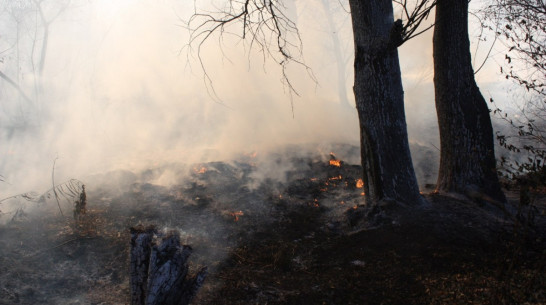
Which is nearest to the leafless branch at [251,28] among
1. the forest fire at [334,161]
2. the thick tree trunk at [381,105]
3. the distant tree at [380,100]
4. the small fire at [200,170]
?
the distant tree at [380,100]

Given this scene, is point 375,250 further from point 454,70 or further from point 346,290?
point 454,70

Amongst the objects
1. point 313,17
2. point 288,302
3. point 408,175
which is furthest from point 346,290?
point 313,17

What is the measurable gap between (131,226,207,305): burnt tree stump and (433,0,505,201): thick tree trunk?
4.46 metres

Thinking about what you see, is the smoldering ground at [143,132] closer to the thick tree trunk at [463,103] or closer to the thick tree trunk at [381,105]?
the thick tree trunk at [381,105]

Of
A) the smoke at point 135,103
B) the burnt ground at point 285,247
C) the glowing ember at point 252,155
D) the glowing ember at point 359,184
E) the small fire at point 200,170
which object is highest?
the smoke at point 135,103

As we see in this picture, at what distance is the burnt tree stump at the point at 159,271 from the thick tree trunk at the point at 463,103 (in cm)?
446

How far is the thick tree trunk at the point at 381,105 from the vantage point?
202 inches

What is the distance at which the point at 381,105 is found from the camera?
5227mm

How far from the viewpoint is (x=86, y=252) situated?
5316 millimetres

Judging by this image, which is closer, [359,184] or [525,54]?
[359,184]

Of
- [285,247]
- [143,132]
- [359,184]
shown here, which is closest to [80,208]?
[285,247]

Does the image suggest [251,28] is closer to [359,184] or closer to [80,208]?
[80,208]

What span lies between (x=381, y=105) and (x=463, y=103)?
4.47 feet

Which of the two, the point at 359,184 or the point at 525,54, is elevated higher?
the point at 525,54
